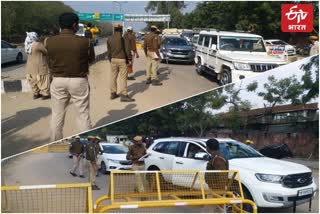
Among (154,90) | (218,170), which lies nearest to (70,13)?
(154,90)

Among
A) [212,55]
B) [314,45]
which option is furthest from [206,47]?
[314,45]

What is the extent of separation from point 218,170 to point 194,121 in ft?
1.49

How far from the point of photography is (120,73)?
287 centimetres

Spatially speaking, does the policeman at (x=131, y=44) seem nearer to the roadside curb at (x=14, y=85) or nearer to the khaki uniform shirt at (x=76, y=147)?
the khaki uniform shirt at (x=76, y=147)

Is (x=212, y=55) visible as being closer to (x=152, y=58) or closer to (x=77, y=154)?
(x=152, y=58)

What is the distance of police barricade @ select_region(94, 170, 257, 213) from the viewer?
3.18 m

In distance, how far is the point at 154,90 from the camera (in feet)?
9.89

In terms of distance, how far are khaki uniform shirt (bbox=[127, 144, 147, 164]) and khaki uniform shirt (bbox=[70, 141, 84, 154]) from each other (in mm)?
410

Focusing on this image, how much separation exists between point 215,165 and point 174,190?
414mm

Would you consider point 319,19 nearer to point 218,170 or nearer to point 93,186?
point 218,170

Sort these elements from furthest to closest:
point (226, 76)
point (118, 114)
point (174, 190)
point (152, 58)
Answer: point (174, 190), point (226, 76), point (152, 58), point (118, 114)

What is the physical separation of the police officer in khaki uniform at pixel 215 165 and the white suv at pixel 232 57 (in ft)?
1.83

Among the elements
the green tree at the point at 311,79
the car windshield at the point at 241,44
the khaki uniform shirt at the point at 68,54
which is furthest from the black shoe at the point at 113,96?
the green tree at the point at 311,79

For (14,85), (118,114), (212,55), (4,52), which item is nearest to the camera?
(4,52)
